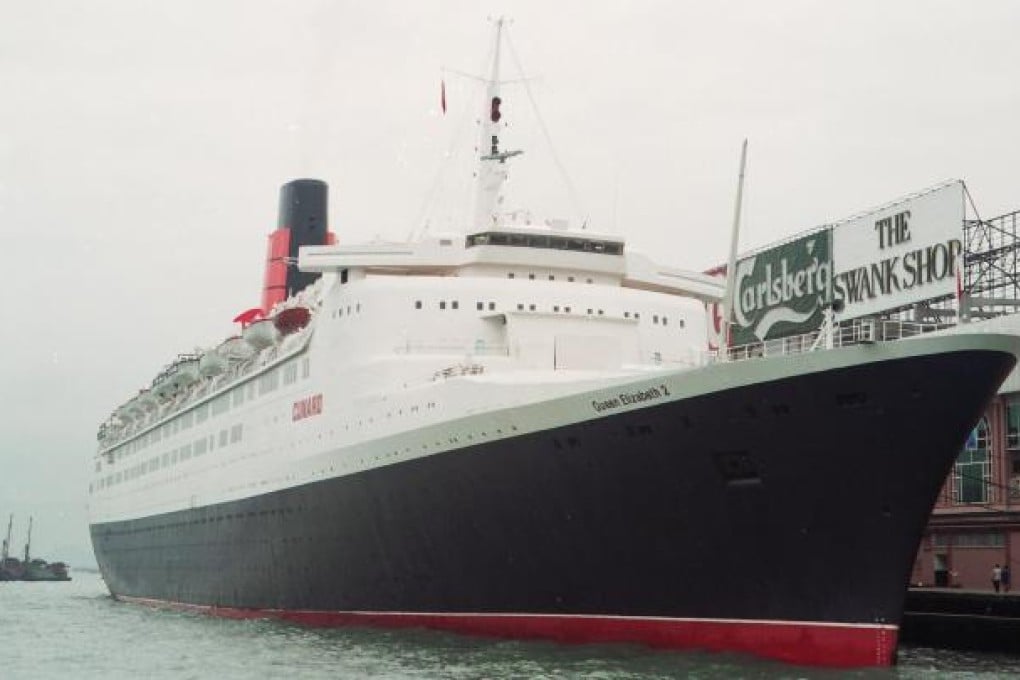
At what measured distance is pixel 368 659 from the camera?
69.2 feet

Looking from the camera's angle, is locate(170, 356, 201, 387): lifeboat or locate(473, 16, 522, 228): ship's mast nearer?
locate(473, 16, 522, 228): ship's mast

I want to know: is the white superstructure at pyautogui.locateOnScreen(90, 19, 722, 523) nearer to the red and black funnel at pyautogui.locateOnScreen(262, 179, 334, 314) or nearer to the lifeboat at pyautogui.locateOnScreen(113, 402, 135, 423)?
the red and black funnel at pyautogui.locateOnScreen(262, 179, 334, 314)

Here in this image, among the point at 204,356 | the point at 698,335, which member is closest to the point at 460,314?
the point at 698,335

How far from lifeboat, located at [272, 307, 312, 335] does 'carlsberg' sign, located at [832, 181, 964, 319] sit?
19.5 m

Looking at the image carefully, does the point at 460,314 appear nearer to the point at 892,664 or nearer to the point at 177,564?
the point at 892,664

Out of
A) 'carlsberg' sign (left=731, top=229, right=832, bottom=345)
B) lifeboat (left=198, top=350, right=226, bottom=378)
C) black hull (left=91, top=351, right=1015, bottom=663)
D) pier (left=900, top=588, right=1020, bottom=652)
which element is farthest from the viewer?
'carlsberg' sign (left=731, top=229, right=832, bottom=345)

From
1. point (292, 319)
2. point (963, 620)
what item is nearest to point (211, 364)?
point (292, 319)

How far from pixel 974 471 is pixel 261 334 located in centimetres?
2197

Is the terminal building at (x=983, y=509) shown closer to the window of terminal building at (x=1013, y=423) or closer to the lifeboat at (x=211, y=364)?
the window of terminal building at (x=1013, y=423)

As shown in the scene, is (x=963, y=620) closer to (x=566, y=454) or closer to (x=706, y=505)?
(x=706, y=505)

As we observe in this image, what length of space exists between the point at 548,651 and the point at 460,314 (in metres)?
8.69

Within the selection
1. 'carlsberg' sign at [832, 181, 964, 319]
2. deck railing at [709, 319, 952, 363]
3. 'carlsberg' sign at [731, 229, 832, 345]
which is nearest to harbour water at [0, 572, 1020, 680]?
deck railing at [709, 319, 952, 363]

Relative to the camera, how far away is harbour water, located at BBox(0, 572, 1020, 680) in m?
18.6

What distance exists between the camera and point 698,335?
29062 mm
